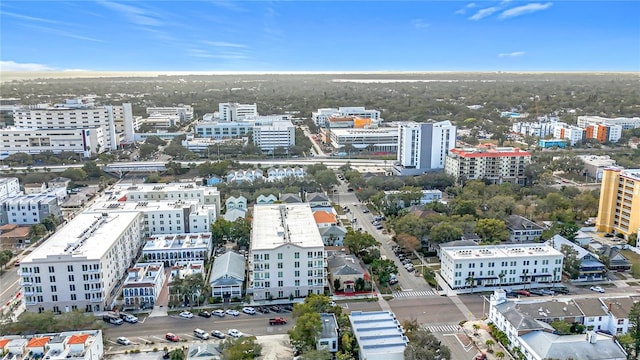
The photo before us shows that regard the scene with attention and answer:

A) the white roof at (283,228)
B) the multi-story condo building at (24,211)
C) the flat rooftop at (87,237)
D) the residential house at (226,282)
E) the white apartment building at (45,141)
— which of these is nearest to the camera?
the flat rooftop at (87,237)

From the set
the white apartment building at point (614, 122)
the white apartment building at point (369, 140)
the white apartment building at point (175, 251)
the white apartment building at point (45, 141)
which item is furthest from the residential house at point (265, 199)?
the white apartment building at point (614, 122)

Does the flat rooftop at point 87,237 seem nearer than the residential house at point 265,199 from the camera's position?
Yes

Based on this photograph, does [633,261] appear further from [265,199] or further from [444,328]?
[265,199]

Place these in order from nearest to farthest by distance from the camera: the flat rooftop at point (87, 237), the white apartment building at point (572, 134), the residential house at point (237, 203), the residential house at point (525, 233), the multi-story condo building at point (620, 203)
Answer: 1. the flat rooftop at point (87, 237)
2. the multi-story condo building at point (620, 203)
3. the residential house at point (525, 233)
4. the residential house at point (237, 203)
5. the white apartment building at point (572, 134)

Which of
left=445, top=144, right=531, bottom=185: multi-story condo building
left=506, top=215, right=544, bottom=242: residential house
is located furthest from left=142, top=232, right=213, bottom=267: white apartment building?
left=445, top=144, right=531, bottom=185: multi-story condo building

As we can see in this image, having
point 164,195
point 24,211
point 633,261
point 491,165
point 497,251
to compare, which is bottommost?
point 633,261

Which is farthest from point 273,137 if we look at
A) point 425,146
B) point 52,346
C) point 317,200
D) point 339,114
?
point 52,346

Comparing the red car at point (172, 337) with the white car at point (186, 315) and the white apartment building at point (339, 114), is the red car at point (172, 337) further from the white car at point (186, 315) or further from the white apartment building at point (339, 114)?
the white apartment building at point (339, 114)

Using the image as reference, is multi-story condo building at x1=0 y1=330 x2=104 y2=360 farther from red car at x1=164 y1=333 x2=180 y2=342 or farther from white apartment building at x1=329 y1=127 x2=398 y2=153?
white apartment building at x1=329 y1=127 x2=398 y2=153
